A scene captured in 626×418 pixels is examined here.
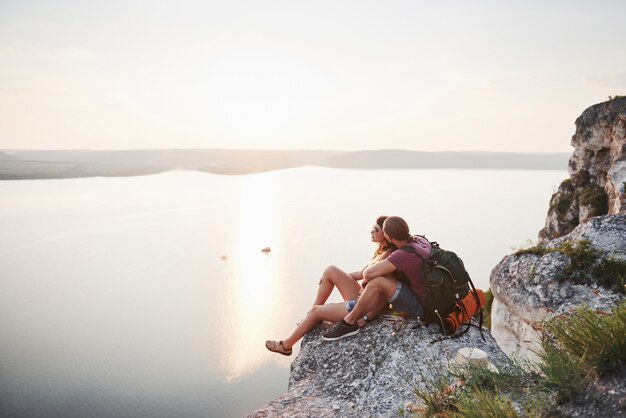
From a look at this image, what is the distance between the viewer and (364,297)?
6.31 meters

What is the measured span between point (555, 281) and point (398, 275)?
401 cm

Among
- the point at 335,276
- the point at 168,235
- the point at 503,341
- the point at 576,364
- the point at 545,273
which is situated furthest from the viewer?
the point at 168,235

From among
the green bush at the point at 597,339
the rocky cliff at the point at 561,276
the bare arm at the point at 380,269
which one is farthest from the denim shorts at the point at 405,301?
the green bush at the point at 597,339

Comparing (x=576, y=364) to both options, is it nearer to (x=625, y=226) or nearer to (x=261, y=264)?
(x=625, y=226)

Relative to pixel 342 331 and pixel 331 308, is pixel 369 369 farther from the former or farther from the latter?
pixel 331 308

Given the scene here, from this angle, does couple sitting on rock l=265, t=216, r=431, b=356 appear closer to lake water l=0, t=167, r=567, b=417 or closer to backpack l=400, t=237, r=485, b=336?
backpack l=400, t=237, r=485, b=336

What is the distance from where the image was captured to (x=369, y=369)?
6070 mm

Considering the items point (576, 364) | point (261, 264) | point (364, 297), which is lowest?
point (261, 264)

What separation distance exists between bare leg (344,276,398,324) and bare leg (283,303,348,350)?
0.96 ft

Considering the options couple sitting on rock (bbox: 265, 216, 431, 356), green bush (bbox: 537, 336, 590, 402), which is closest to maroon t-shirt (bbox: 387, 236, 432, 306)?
couple sitting on rock (bbox: 265, 216, 431, 356)

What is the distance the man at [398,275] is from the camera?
5828 millimetres

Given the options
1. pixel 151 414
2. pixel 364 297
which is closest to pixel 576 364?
pixel 364 297

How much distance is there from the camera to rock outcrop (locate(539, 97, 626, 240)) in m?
14.3

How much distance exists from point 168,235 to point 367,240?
3206cm
